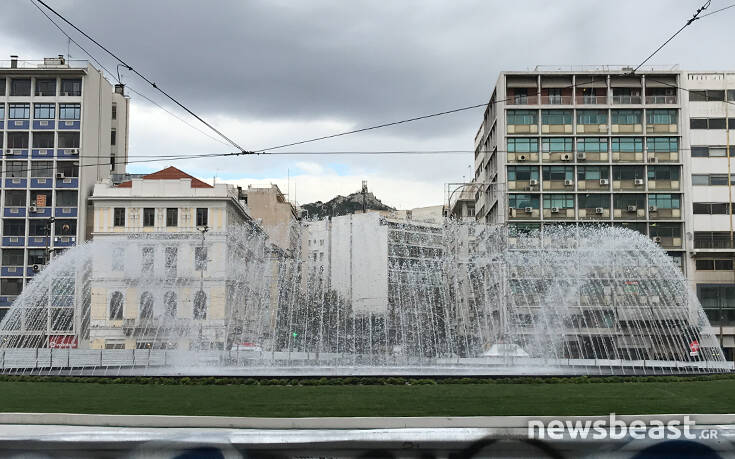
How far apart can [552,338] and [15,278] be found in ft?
142

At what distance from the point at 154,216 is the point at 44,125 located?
12.8m

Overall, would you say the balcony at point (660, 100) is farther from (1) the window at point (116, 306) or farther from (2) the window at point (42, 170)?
(2) the window at point (42, 170)

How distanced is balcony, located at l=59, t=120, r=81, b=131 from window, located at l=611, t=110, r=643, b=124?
1740 inches

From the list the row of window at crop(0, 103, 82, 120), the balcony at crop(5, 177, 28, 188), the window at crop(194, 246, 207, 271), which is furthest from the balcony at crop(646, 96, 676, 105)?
the balcony at crop(5, 177, 28, 188)

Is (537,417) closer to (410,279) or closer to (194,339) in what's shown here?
(410,279)

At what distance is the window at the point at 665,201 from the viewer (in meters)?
65.6

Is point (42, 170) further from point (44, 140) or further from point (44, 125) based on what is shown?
point (44, 125)

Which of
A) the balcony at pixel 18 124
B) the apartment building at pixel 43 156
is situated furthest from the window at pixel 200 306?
the balcony at pixel 18 124

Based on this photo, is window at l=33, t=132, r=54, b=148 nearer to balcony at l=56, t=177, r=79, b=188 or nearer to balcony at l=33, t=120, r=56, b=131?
balcony at l=33, t=120, r=56, b=131

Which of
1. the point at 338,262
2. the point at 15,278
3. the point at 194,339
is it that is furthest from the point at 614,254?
the point at 338,262

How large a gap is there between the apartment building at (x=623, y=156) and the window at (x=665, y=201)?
78 millimetres

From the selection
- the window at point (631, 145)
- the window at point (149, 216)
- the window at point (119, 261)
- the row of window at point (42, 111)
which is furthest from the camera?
the row of window at point (42, 111)

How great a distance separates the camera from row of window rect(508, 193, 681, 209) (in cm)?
6569

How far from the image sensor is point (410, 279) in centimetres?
5534
